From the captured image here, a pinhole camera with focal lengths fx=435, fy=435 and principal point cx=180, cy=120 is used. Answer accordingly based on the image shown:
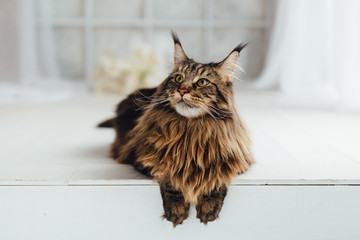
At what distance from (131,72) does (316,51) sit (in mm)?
1281

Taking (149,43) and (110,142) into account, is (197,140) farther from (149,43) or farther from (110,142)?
(149,43)

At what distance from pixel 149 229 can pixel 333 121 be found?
4.12 feet

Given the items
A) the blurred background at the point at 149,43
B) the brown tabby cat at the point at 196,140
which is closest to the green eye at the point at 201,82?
the brown tabby cat at the point at 196,140

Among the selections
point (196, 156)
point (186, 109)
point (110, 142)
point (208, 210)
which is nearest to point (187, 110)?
point (186, 109)

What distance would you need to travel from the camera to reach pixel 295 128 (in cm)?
191

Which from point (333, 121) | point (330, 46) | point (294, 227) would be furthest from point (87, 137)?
point (330, 46)

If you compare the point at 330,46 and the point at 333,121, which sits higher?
the point at 330,46

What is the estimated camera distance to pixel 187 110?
3.34 feet

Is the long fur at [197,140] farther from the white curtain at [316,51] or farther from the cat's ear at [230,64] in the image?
the white curtain at [316,51]

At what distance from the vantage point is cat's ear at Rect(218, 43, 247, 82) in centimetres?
101

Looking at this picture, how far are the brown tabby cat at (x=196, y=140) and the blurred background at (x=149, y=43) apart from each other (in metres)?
1.58

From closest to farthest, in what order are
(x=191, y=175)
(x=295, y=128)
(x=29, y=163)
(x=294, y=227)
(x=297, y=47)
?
(x=191, y=175), (x=294, y=227), (x=29, y=163), (x=295, y=128), (x=297, y=47)

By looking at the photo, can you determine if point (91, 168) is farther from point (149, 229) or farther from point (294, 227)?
point (294, 227)

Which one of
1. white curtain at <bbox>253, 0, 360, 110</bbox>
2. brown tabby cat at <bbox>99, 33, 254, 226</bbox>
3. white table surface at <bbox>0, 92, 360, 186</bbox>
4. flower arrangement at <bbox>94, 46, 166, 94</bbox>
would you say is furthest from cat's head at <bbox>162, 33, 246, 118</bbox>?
flower arrangement at <bbox>94, 46, 166, 94</bbox>
